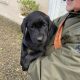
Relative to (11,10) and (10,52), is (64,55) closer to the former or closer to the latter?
(10,52)

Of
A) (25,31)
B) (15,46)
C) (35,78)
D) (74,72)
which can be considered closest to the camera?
Answer: (74,72)

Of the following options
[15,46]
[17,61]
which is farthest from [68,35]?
[15,46]

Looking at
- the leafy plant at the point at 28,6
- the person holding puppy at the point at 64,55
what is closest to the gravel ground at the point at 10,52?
the leafy plant at the point at 28,6

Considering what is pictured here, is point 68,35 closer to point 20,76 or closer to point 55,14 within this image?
point 20,76

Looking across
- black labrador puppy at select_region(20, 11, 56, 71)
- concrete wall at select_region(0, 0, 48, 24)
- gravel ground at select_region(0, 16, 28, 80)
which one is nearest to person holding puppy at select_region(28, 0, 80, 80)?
black labrador puppy at select_region(20, 11, 56, 71)

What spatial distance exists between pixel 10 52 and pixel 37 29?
3282 millimetres

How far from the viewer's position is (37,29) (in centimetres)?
235

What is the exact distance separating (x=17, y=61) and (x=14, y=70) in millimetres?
364

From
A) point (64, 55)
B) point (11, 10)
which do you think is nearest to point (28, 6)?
point (11, 10)

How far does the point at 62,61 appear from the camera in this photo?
6.79 feet

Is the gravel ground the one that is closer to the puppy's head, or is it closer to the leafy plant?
the leafy plant

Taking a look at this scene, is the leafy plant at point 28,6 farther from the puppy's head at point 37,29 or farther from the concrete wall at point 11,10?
the puppy's head at point 37,29

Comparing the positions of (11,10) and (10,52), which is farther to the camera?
(11,10)

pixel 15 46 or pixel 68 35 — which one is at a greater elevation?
pixel 68 35
